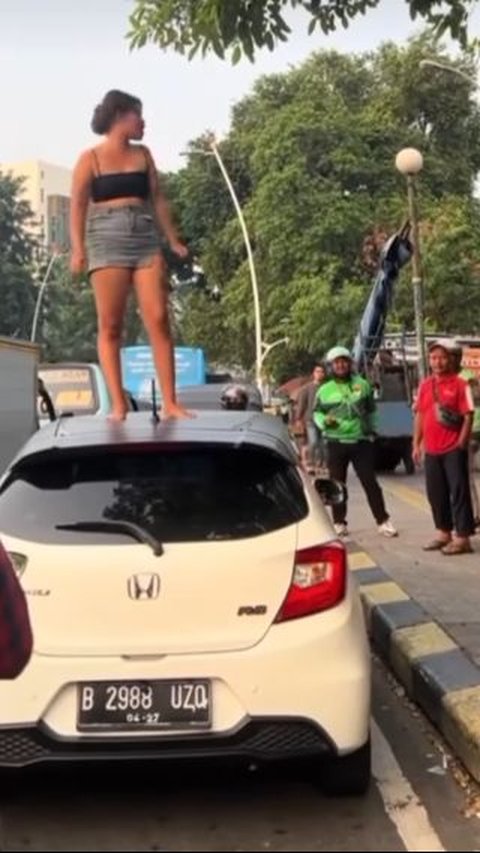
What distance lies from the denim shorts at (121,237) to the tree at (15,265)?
58.4 metres

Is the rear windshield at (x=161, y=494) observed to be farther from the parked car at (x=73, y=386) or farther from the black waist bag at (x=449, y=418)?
the parked car at (x=73, y=386)

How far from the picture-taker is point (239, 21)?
20.6ft

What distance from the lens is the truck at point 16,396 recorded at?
11422 mm

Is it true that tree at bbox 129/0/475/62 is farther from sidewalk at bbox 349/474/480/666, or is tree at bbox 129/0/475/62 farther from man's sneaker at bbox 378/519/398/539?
man's sneaker at bbox 378/519/398/539

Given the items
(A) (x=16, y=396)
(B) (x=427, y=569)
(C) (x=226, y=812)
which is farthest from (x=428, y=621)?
(A) (x=16, y=396)

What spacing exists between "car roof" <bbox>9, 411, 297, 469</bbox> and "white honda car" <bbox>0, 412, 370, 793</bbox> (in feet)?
0.82

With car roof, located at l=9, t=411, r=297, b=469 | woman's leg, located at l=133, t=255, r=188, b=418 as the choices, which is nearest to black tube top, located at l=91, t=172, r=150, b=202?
woman's leg, located at l=133, t=255, r=188, b=418

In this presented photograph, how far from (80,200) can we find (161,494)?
2.44 metres

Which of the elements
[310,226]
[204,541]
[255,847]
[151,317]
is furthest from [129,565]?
[310,226]

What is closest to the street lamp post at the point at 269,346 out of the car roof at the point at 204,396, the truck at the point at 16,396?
the car roof at the point at 204,396

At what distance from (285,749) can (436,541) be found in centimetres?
621

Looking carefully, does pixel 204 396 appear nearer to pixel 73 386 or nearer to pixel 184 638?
pixel 73 386

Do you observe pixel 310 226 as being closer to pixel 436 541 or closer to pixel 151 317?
pixel 436 541

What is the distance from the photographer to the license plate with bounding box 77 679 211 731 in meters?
4.21
